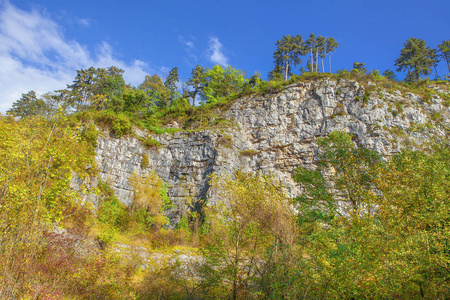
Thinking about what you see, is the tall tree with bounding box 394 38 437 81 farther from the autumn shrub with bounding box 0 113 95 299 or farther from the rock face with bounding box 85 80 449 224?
the autumn shrub with bounding box 0 113 95 299

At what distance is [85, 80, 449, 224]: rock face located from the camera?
24.8m

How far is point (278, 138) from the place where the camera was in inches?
1082

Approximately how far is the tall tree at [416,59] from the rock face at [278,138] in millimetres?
13033

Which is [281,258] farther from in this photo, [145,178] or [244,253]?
[145,178]

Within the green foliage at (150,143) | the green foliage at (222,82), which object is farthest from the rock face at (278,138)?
the green foliage at (222,82)

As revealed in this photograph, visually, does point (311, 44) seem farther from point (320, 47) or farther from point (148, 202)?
point (148, 202)

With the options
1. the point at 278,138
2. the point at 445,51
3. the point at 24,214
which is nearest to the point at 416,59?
the point at 445,51

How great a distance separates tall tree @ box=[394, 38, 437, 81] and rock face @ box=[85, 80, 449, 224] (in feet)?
42.8

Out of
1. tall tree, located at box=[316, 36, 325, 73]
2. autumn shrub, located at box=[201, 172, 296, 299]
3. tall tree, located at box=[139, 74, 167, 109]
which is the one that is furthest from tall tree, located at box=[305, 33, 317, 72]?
autumn shrub, located at box=[201, 172, 296, 299]

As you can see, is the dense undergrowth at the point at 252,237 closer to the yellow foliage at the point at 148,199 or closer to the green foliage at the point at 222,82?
the yellow foliage at the point at 148,199

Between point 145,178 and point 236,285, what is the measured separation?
1986 cm

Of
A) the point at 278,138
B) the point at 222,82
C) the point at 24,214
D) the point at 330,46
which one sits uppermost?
the point at 330,46

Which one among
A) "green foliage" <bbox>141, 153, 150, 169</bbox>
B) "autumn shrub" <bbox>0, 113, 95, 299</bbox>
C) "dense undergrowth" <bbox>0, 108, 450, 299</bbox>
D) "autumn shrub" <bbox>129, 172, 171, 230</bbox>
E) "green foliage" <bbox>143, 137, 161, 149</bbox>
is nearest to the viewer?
"autumn shrub" <bbox>0, 113, 95, 299</bbox>

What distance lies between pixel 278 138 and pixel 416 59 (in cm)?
2774
